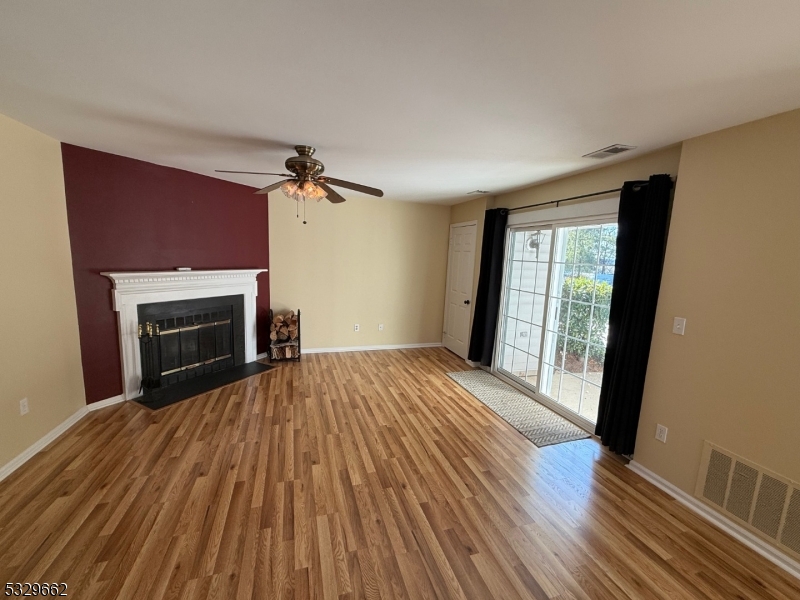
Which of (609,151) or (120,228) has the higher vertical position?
(609,151)

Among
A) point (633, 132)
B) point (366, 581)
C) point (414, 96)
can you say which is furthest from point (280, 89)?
point (366, 581)

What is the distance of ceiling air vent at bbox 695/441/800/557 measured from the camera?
5.57 feet

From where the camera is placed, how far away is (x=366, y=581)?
5.01ft

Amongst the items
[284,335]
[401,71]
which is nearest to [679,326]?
[401,71]

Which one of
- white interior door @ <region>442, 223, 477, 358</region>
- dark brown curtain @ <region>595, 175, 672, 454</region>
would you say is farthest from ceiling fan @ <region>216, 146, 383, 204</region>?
white interior door @ <region>442, 223, 477, 358</region>

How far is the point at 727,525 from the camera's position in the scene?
192cm

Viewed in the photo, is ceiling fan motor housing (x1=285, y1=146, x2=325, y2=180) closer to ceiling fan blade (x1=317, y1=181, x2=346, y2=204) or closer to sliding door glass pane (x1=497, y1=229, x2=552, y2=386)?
ceiling fan blade (x1=317, y1=181, x2=346, y2=204)

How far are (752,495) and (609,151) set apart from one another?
2325mm

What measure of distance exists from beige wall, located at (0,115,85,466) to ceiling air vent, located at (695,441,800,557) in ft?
14.8

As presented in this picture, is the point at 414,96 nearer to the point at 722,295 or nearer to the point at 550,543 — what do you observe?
the point at 722,295

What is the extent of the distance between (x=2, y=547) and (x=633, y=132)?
416 cm

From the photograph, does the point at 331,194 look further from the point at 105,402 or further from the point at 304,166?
the point at 105,402

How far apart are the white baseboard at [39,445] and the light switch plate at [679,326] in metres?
4.52

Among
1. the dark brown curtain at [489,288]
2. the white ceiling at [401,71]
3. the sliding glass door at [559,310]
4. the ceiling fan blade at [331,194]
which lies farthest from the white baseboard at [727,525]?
the ceiling fan blade at [331,194]
